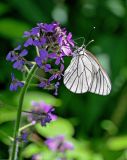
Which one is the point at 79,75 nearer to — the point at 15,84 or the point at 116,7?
the point at 15,84

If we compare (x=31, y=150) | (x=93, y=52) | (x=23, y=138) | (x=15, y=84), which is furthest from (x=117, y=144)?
(x=15, y=84)

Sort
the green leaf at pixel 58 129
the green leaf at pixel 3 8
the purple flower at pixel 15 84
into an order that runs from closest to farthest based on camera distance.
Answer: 1. the purple flower at pixel 15 84
2. the green leaf at pixel 58 129
3. the green leaf at pixel 3 8

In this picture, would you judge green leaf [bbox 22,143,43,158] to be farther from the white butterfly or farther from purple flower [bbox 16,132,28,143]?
purple flower [bbox 16,132,28,143]

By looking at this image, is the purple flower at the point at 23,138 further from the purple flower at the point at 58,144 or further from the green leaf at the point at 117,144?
the green leaf at the point at 117,144

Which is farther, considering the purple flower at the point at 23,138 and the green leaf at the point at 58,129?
the green leaf at the point at 58,129

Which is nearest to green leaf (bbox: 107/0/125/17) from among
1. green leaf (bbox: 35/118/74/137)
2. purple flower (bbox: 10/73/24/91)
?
green leaf (bbox: 35/118/74/137)

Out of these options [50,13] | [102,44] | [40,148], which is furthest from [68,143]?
[50,13]

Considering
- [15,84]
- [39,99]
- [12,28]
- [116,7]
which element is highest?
[116,7]

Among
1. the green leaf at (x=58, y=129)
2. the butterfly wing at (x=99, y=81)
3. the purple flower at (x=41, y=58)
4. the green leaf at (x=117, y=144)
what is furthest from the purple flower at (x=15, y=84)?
the green leaf at (x=117, y=144)
